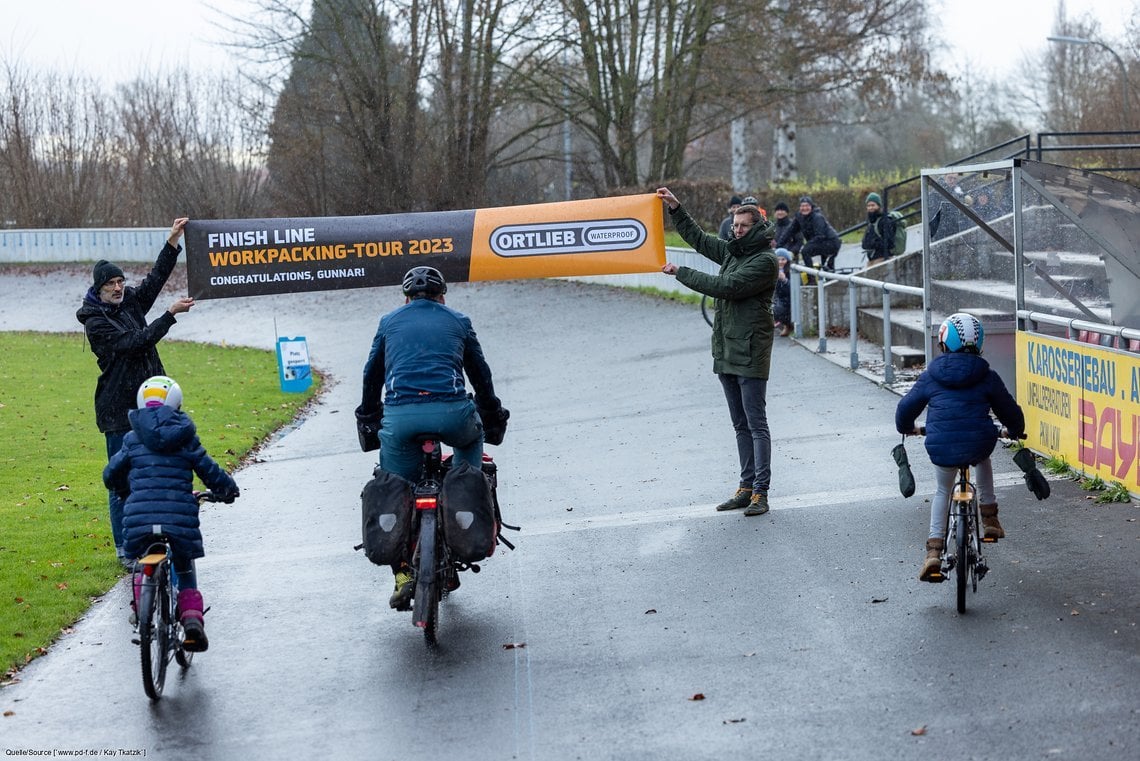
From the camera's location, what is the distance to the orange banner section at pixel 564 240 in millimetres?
10477

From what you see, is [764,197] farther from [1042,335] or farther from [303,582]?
→ [303,582]

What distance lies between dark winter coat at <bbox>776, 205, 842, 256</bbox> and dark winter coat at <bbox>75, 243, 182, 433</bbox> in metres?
14.4

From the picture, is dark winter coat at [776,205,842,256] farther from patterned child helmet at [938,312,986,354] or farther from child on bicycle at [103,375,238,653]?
child on bicycle at [103,375,238,653]

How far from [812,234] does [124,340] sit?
50.1 ft

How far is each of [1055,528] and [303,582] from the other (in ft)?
15.1

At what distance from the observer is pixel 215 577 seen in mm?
8664

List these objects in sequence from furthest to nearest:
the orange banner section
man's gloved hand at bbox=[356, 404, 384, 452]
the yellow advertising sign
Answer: the orange banner section < the yellow advertising sign < man's gloved hand at bbox=[356, 404, 384, 452]

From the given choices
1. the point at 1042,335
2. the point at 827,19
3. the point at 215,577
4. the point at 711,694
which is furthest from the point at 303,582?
the point at 827,19

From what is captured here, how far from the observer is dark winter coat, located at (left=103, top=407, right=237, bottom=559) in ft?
20.9

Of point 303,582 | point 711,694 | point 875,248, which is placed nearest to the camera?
point 711,694

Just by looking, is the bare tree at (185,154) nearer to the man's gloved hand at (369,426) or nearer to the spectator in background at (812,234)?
the spectator in background at (812,234)

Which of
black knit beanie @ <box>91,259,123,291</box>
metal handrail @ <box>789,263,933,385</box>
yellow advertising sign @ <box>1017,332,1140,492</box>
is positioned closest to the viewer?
black knit beanie @ <box>91,259,123,291</box>

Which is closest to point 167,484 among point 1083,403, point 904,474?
point 904,474

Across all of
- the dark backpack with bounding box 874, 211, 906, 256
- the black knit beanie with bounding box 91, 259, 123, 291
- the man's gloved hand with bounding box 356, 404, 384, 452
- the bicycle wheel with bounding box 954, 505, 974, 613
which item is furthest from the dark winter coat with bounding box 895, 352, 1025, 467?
the dark backpack with bounding box 874, 211, 906, 256
